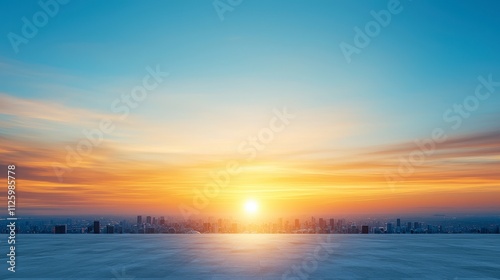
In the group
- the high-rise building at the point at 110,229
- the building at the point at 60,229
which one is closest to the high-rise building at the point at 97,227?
the high-rise building at the point at 110,229

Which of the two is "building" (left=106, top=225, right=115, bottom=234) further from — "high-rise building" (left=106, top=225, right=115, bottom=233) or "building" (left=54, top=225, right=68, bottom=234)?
"building" (left=54, top=225, right=68, bottom=234)

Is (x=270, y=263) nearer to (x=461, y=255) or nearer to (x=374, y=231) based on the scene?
(x=461, y=255)

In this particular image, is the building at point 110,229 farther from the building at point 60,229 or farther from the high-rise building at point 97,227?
the building at point 60,229

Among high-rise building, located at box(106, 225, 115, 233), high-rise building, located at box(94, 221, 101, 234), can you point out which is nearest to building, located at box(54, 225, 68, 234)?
high-rise building, located at box(94, 221, 101, 234)

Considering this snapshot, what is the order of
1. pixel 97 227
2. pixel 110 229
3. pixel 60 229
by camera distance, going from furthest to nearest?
pixel 110 229, pixel 97 227, pixel 60 229

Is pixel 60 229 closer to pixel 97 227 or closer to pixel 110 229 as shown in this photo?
pixel 97 227

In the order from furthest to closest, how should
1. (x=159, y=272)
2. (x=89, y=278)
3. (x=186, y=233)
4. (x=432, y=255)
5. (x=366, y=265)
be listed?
(x=186, y=233) < (x=432, y=255) < (x=366, y=265) < (x=159, y=272) < (x=89, y=278)

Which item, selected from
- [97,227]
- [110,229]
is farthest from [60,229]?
[110,229]

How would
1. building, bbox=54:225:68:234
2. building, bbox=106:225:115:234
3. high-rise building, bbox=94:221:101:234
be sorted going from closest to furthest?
1. building, bbox=54:225:68:234
2. high-rise building, bbox=94:221:101:234
3. building, bbox=106:225:115:234

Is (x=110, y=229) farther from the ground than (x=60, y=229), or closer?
closer

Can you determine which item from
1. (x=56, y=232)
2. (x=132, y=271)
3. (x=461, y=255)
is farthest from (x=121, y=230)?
(x=461, y=255)

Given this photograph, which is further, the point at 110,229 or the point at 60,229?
the point at 110,229
